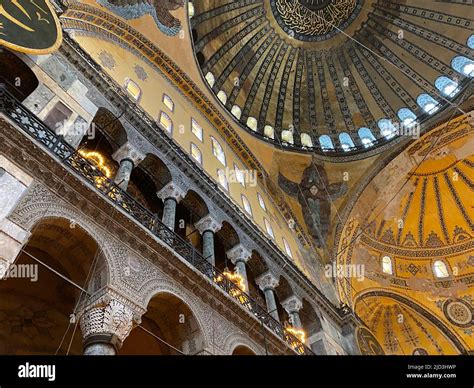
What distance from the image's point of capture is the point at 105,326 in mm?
4898

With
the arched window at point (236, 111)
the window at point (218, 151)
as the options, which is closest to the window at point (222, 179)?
the window at point (218, 151)

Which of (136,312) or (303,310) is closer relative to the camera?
(136,312)

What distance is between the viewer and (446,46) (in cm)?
1548

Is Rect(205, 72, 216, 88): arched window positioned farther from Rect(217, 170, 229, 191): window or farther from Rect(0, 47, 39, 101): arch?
Rect(0, 47, 39, 101): arch

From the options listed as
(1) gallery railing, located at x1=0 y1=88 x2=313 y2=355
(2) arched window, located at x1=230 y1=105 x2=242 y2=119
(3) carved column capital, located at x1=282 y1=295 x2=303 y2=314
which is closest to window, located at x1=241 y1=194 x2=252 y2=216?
(3) carved column capital, located at x1=282 y1=295 x2=303 y2=314

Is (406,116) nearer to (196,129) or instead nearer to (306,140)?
(306,140)

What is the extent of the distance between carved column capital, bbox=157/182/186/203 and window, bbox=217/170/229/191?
2.41 meters

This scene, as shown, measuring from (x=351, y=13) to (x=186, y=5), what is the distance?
8.50 metres

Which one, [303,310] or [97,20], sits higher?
[97,20]

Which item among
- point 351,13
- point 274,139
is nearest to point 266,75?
point 274,139

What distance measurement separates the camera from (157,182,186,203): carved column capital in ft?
27.4

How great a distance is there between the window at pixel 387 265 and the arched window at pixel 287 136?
20.1 feet
